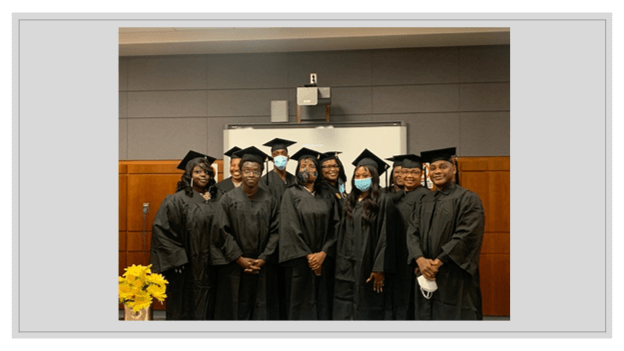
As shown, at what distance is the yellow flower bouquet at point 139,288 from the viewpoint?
4508mm

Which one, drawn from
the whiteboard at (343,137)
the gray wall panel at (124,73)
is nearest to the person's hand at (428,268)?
the whiteboard at (343,137)

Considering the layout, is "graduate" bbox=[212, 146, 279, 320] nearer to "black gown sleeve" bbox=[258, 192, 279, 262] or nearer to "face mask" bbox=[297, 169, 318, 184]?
"black gown sleeve" bbox=[258, 192, 279, 262]

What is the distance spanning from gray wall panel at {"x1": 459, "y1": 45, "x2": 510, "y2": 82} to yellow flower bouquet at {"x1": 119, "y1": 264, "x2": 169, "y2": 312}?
3.72 metres

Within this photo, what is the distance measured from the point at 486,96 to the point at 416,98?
71 centimetres

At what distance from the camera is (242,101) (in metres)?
6.60

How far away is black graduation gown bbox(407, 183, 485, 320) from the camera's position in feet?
14.0

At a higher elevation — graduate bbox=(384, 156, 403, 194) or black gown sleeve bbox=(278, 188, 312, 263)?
graduate bbox=(384, 156, 403, 194)

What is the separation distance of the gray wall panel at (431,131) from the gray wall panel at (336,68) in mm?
651

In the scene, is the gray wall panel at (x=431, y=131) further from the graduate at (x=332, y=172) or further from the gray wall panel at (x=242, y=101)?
the graduate at (x=332, y=172)

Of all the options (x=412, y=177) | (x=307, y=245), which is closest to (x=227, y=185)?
(x=307, y=245)

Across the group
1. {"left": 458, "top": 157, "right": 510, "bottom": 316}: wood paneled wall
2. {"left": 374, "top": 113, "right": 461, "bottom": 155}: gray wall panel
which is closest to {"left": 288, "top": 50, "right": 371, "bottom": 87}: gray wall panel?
{"left": 374, "top": 113, "right": 461, "bottom": 155}: gray wall panel
